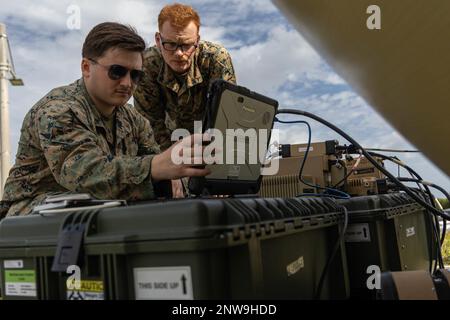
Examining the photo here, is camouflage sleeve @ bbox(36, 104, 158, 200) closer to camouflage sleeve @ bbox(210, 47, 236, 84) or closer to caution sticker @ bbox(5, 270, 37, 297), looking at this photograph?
caution sticker @ bbox(5, 270, 37, 297)

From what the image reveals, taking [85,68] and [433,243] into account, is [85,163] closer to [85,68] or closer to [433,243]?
[85,68]

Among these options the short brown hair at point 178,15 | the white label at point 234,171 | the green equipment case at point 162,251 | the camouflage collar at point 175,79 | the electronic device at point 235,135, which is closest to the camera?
the green equipment case at point 162,251

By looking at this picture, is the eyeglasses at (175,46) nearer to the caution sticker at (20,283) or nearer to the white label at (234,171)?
the white label at (234,171)

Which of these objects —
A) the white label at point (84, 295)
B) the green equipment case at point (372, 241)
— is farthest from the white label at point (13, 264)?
the green equipment case at point (372, 241)

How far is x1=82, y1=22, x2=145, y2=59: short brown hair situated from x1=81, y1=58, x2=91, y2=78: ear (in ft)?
0.06

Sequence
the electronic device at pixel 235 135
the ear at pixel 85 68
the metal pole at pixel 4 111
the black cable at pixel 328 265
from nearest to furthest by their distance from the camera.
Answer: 1. the black cable at pixel 328 265
2. the electronic device at pixel 235 135
3. the ear at pixel 85 68
4. the metal pole at pixel 4 111

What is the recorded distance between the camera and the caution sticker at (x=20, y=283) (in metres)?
0.89

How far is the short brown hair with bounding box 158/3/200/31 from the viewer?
2107mm

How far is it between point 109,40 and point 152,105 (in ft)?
3.90

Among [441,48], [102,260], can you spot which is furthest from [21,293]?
[441,48]

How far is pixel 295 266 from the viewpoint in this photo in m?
0.95

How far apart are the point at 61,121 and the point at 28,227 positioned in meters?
0.45

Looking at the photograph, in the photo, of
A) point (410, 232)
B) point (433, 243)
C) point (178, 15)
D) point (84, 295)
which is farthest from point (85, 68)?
point (433, 243)
